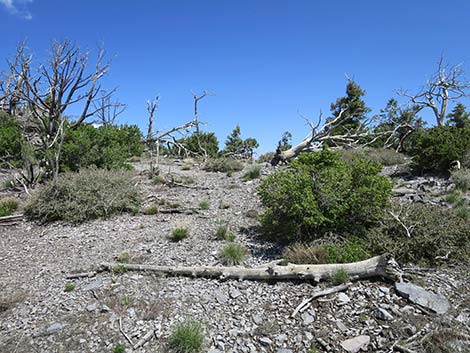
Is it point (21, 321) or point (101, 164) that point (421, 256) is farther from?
point (101, 164)

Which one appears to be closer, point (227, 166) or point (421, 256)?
point (421, 256)

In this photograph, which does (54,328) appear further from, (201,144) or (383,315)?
(201,144)

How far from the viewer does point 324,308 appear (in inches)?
154

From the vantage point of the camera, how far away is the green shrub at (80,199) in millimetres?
7586

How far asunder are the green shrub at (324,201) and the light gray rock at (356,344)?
2169 mm

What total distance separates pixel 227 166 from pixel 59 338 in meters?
11.5

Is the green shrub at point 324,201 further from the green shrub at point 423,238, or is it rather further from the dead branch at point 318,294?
the dead branch at point 318,294

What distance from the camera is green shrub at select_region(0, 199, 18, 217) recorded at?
790 cm

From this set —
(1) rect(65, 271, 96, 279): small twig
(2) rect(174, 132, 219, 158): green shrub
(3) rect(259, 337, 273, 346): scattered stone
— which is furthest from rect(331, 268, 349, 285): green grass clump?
(2) rect(174, 132, 219, 158): green shrub

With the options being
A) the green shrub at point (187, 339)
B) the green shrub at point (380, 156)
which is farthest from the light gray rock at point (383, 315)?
the green shrub at point (380, 156)

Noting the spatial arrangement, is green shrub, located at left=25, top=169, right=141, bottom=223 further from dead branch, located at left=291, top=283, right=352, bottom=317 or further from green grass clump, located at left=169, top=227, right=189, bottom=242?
dead branch, located at left=291, top=283, right=352, bottom=317

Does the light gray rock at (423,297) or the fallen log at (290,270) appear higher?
the fallen log at (290,270)

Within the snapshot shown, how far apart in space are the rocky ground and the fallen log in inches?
4.5

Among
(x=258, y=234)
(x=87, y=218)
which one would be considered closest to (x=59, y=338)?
(x=258, y=234)
